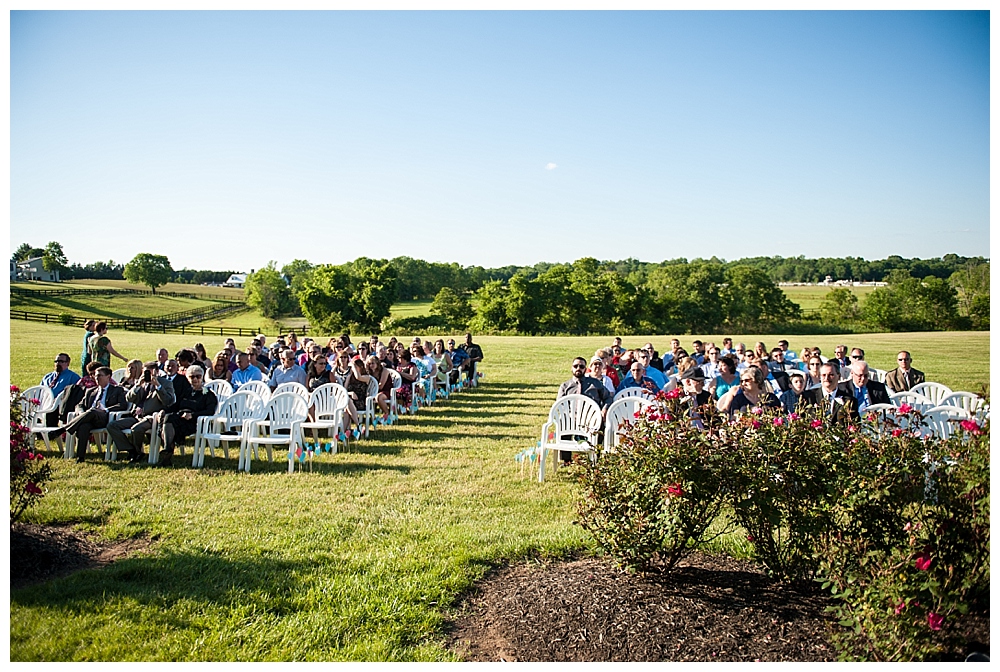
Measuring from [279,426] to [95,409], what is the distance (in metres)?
2.28

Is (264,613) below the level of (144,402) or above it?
below

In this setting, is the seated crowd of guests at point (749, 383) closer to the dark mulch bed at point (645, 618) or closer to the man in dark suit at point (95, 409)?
the dark mulch bed at point (645, 618)

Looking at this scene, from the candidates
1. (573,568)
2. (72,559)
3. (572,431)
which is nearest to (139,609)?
(72,559)

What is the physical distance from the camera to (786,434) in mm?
3947

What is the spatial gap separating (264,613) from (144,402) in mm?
5650

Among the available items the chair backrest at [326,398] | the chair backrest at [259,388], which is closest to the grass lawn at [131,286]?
the chair backrest at [259,388]

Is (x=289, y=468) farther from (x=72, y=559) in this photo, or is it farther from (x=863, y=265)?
(x=863, y=265)

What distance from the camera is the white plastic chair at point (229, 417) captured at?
847 cm

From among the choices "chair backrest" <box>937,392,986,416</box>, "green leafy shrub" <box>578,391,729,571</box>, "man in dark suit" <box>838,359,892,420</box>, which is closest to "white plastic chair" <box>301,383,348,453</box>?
"green leafy shrub" <box>578,391,729,571</box>

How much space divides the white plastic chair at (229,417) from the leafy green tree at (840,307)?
183 feet

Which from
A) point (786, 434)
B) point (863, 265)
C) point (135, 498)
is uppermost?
point (863, 265)

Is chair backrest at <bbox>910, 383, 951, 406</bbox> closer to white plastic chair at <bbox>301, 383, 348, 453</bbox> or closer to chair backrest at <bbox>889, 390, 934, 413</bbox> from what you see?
chair backrest at <bbox>889, 390, 934, 413</bbox>

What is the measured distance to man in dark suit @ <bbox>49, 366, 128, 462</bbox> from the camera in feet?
28.2
